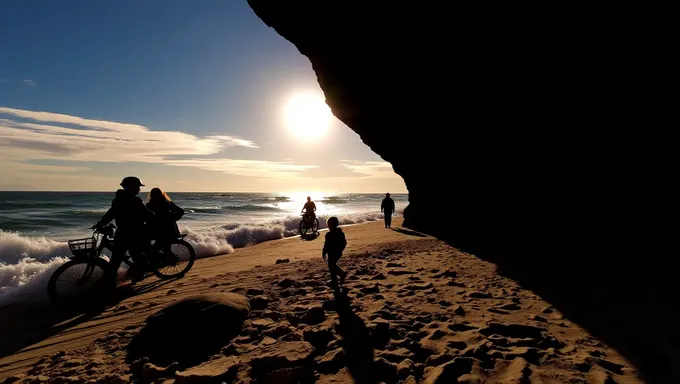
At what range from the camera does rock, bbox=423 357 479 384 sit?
2938 millimetres

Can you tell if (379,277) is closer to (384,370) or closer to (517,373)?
(384,370)

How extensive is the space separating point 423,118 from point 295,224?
11.0 meters

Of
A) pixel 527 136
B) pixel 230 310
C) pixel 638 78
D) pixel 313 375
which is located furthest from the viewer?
pixel 527 136

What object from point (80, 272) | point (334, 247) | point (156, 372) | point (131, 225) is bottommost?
point (156, 372)

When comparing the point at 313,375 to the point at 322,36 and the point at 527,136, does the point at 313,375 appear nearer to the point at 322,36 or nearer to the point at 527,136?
the point at 527,136

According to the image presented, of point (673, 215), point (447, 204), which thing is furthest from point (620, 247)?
point (447, 204)

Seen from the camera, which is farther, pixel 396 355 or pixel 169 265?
pixel 169 265

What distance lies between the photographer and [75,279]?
6332mm

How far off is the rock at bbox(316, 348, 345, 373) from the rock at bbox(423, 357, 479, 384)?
2.84 feet

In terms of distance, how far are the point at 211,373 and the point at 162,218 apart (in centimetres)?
548

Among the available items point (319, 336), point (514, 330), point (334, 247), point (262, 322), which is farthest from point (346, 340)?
point (334, 247)

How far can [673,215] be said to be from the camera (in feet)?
23.2

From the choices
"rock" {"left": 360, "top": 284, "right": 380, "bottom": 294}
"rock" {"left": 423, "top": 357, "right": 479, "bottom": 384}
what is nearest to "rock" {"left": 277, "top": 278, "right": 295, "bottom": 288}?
"rock" {"left": 360, "top": 284, "right": 380, "bottom": 294}

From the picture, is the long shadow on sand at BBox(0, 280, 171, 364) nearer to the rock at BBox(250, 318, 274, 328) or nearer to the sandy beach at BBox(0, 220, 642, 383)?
the sandy beach at BBox(0, 220, 642, 383)
